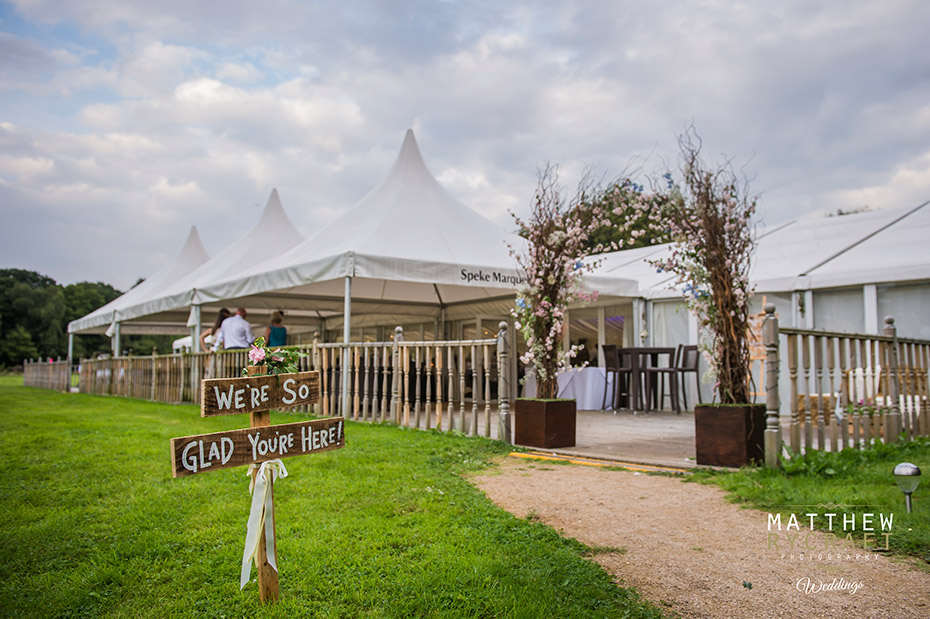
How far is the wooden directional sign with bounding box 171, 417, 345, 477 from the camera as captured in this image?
6.54 ft

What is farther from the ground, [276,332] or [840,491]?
[276,332]

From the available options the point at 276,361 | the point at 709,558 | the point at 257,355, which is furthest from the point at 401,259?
the point at 709,558

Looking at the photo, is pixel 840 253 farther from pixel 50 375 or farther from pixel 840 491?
pixel 50 375

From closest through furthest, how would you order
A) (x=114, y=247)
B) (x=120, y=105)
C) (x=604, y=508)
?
(x=604, y=508) < (x=120, y=105) < (x=114, y=247)

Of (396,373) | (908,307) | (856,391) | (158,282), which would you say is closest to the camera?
(856,391)

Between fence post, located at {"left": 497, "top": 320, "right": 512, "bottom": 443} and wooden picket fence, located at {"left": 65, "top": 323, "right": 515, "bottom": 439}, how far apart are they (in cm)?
1

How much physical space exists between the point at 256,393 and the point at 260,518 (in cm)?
45

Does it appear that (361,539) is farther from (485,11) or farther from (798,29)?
(798,29)

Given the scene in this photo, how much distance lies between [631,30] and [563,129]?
2759 millimetres

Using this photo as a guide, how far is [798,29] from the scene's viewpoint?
9828 mm

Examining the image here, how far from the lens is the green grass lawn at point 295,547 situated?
223 cm

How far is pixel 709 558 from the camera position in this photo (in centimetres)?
278

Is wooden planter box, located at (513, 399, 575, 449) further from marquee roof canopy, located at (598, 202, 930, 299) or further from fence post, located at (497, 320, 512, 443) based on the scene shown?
marquee roof canopy, located at (598, 202, 930, 299)

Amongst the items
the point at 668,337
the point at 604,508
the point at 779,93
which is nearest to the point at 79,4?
the point at 604,508
